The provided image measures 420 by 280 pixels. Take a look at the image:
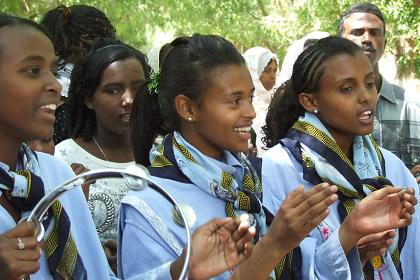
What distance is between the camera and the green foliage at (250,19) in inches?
500

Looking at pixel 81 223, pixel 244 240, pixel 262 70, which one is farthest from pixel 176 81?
pixel 262 70

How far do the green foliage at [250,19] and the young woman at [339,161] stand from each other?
5691 mm

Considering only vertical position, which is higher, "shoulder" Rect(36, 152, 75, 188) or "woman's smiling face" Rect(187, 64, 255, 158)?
"woman's smiling face" Rect(187, 64, 255, 158)

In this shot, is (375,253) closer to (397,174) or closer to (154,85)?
(397,174)

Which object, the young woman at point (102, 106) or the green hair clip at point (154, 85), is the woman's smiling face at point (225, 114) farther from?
the young woman at point (102, 106)

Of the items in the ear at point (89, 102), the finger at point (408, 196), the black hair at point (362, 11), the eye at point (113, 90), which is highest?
the black hair at point (362, 11)

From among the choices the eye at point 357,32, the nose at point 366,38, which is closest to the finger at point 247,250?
the nose at point 366,38

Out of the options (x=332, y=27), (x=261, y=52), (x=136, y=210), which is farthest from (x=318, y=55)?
(x=332, y=27)

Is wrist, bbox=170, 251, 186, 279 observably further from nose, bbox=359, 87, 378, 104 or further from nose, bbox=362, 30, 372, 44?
nose, bbox=362, 30, 372, 44

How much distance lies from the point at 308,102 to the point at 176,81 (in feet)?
2.33

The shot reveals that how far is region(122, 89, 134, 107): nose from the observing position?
13.7ft

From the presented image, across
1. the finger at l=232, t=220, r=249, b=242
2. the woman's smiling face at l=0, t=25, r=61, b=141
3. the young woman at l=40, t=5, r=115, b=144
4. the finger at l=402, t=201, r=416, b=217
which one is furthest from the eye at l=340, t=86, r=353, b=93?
the young woman at l=40, t=5, r=115, b=144

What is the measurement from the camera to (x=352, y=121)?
12.3ft

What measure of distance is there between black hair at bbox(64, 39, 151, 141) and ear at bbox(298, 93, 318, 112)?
847 millimetres
